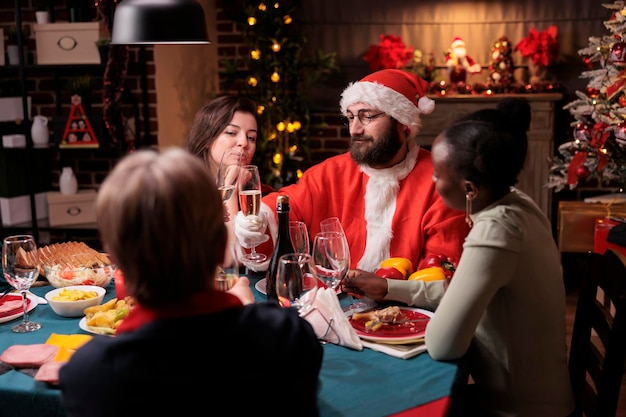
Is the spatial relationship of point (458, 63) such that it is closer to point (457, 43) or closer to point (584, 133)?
point (457, 43)

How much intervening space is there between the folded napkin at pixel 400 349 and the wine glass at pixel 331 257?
0.58ft

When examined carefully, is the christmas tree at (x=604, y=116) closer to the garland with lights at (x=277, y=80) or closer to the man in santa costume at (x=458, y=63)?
the man in santa costume at (x=458, y=63)

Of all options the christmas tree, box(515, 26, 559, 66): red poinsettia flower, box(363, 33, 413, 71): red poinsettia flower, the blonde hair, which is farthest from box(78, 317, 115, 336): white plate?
box(515, 26, 559, 66): red poinsettia flower

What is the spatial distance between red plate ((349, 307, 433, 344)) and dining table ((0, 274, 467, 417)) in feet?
0.14

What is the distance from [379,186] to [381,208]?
0.09 meters

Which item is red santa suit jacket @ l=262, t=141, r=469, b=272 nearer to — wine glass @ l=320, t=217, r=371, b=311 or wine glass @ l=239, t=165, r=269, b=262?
wine glass @ l=239, t=165, r=269, b=262

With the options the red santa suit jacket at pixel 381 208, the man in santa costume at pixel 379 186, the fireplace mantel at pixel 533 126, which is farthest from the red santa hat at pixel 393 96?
the fireplace mantel at pixel 533 126

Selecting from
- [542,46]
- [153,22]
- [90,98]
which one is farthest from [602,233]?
[90,98]

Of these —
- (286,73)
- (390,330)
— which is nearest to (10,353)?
(390,330)

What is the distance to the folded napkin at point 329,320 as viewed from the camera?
1.60 m

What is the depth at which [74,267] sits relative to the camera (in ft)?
6.64

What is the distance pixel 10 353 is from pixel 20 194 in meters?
3.07

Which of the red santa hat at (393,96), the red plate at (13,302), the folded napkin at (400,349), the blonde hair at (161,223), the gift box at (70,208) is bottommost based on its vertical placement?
the gift box at (70,208)

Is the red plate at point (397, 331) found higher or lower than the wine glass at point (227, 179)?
lower
